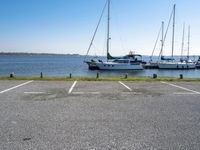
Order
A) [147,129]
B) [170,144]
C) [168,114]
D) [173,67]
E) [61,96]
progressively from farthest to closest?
[173,67] < [61,96] < [168,114] < [147,129] < [170,144]

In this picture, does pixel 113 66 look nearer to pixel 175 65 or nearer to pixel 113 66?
pixel 113 66

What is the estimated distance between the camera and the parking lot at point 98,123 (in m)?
4.91

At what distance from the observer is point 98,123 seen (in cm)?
637

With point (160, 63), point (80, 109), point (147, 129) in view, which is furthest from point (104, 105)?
point (160, 63)

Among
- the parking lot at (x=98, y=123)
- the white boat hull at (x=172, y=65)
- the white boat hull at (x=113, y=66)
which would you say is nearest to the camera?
the parking lot at (x=98, y=123)

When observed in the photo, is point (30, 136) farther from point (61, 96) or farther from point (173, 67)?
point (173, 67)

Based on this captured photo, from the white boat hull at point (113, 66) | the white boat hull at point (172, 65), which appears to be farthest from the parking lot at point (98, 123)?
the white boat hull at point (172, 65)

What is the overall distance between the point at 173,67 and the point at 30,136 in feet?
202

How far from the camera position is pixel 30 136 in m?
5.24

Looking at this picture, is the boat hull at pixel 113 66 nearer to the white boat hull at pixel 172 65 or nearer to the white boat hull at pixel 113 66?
the white boat hull at pixel 113 66

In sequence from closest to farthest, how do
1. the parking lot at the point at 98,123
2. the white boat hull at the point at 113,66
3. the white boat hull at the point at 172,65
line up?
the parking lot at the point at 98,123
the white boat hull at the point at 113,66
the white boat hull at the point at 172,65

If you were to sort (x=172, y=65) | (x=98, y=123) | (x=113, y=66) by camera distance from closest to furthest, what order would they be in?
(x=98, y=123) → (x=113, y=66) → (x=172, y=65)

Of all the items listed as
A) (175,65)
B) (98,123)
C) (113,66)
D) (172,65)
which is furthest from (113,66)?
(98,123)

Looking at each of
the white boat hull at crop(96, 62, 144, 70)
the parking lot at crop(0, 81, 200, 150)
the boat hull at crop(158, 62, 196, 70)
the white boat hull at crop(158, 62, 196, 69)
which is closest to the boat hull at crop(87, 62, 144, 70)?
the white boat hull at crop(96, 62, 144, 70)
